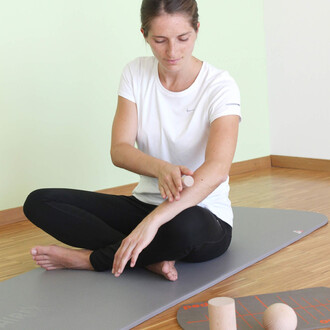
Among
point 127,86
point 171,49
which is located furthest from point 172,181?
point 127,86

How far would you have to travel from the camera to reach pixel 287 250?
7.30ft

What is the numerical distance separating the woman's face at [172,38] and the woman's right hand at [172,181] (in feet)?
1.18

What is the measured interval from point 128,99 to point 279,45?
2205 millimetres

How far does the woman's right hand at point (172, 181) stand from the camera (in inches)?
70.4

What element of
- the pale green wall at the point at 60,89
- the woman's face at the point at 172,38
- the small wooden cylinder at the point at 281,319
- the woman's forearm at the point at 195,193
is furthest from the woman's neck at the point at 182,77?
the pale green wall at the point at 60,89

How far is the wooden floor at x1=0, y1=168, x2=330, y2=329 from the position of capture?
1.86 meters

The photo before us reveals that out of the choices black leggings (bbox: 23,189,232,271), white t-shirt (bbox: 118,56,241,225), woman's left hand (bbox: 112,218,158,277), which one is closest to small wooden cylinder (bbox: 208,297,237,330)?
woman's left hand (bbox: 112,218,158,277)

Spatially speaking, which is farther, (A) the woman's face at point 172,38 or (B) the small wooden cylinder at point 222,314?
(A) the woman's face at point 172,38

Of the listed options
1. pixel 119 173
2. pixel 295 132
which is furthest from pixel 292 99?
pixel 119 173

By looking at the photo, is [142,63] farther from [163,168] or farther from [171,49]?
[163,168]

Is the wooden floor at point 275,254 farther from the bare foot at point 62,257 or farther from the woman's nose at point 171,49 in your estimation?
the woman's nose at point 171,49

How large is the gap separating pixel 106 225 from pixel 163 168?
37cm

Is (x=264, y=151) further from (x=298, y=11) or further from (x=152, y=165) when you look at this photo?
(x=152, y=165)

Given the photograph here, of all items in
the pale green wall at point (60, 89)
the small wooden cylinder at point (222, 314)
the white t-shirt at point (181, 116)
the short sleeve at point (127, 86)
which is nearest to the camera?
the small wooden cylinder at point (222, 314)
